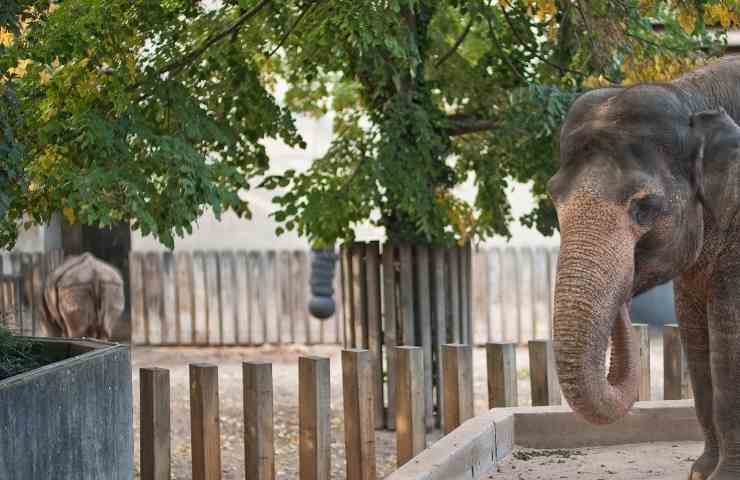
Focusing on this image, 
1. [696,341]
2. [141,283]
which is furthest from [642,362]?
[141,283]

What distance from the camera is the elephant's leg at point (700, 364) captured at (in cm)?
452

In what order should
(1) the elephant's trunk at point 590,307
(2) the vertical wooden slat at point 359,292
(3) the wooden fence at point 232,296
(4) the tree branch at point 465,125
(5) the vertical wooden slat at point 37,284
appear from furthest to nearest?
(3) the wooden fence at point 232,296
(5) the vertical wooden slat at point 37,284
(2) the vertical wooden slat at point 359,292
(4) the tree branch at point 465,125
(1) the elephant's trunk at point 590,307

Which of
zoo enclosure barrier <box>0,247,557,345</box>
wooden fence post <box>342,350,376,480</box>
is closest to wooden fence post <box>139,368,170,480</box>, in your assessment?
wooden fence post <box>342,350,376,480</box>

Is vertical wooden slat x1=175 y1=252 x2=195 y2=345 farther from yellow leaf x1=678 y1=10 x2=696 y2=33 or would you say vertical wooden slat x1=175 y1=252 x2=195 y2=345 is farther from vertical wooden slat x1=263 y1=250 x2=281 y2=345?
yellow leaf x1=678 y1=10 x2=696 y2=33

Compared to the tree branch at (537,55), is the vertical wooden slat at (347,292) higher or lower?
lower

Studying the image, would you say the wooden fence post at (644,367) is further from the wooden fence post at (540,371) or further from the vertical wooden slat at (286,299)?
the vertical wooden slat at (286,299)

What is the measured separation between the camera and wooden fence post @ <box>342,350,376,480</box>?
5953 millimetres

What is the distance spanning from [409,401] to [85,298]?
669cm

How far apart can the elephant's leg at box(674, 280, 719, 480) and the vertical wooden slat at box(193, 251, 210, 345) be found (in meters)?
13.9

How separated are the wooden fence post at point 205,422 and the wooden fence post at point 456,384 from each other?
43.9 inches

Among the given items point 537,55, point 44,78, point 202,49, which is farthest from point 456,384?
point 537,55

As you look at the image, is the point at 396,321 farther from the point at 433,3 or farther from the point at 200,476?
the point at 200,476

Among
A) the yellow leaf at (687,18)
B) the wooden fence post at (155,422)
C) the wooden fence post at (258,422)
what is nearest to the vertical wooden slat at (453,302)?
the yellow leaf at (687,18)

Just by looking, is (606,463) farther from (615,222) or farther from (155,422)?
(155,422)
